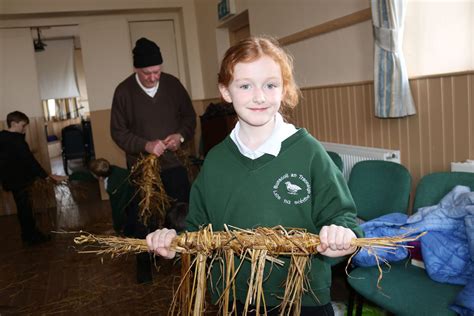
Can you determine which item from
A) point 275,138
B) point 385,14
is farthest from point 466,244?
point 385,14

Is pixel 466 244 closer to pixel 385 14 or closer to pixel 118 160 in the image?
pixel 385 14

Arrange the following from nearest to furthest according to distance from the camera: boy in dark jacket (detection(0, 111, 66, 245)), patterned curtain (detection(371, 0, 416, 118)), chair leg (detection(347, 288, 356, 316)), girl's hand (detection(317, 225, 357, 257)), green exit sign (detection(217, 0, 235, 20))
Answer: girl's hand (detection(317, 225, 357, 257)), chair leg (detection(347, 288, 356, 316)), patterned curtain (detection(371, 0, 416, 118)), boy in dark jacket (detection(0, 111, 66, 245)), green exit sign (detection(217, 0, 235, 20))

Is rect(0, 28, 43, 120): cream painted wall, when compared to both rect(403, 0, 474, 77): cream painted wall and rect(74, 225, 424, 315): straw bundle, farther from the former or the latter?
rect(74, 225, 424, 315): straw bundle

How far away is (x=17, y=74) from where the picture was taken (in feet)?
21.4

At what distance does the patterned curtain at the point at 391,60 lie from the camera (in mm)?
2654

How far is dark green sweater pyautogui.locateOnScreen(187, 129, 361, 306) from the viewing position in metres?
1.27

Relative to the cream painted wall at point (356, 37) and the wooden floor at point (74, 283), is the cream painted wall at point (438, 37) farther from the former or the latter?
the wooden floor at point (74, 283)

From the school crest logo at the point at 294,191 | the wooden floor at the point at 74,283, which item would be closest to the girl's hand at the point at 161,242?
the school crest logo at the point at 294,191

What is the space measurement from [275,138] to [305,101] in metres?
3.01

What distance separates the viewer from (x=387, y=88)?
275 centimetres

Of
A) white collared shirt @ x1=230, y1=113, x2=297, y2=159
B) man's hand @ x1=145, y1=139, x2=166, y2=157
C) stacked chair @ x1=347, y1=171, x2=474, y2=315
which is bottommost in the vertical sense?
stacked chair @ x1=347, y1=171, x2=474, y2=315

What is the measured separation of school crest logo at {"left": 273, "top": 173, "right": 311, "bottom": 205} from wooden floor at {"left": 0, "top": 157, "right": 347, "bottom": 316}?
1.36 metres

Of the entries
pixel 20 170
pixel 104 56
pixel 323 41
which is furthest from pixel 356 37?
pixel 104 56

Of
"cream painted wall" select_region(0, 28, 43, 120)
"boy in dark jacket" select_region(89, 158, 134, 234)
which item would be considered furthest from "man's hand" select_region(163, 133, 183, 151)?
"cream painted wall" select_region(0, 28, 43, 120)
